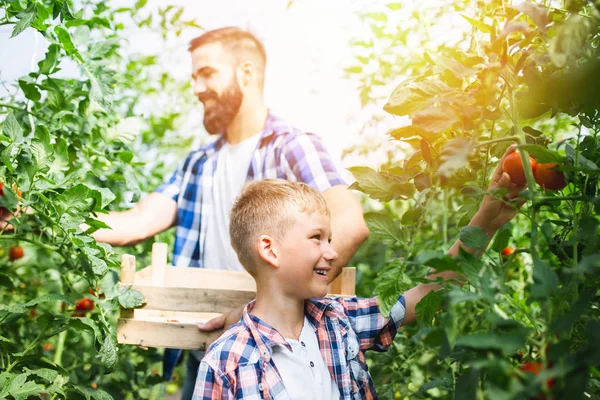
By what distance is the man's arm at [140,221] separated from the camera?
225 centimetres

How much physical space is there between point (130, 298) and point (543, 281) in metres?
1.11

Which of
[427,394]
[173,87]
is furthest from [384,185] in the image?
[173,87]

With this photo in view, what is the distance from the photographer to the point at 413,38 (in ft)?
7.59

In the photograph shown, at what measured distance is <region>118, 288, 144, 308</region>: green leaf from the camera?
1464 mm

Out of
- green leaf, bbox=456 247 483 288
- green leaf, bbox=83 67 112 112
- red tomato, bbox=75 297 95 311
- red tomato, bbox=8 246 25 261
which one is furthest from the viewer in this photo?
red tomato, bbox=8 246 25 261

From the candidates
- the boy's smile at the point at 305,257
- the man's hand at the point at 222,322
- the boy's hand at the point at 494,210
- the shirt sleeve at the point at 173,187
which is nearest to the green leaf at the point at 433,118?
the boy's hand at the point at 494,210

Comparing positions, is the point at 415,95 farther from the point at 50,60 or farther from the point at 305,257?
the point at 50,60

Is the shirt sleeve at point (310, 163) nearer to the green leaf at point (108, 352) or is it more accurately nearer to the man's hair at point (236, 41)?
the man's hair at point (236, 41)

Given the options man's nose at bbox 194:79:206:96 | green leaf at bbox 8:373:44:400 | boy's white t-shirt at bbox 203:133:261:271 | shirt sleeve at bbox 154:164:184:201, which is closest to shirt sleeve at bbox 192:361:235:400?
green leaf at bbox 8:373:44:400

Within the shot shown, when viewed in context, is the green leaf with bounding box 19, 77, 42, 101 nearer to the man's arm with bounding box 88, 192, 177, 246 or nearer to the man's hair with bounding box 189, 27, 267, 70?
the man's arm with bounding box 88, 192, 177, 246

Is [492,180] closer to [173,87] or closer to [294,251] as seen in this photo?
[294,251]

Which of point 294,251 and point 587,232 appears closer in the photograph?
point 587,232

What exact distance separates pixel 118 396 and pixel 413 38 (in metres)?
1.86

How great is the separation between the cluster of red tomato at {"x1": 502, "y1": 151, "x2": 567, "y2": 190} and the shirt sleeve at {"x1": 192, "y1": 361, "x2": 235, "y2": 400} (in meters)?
0.71
